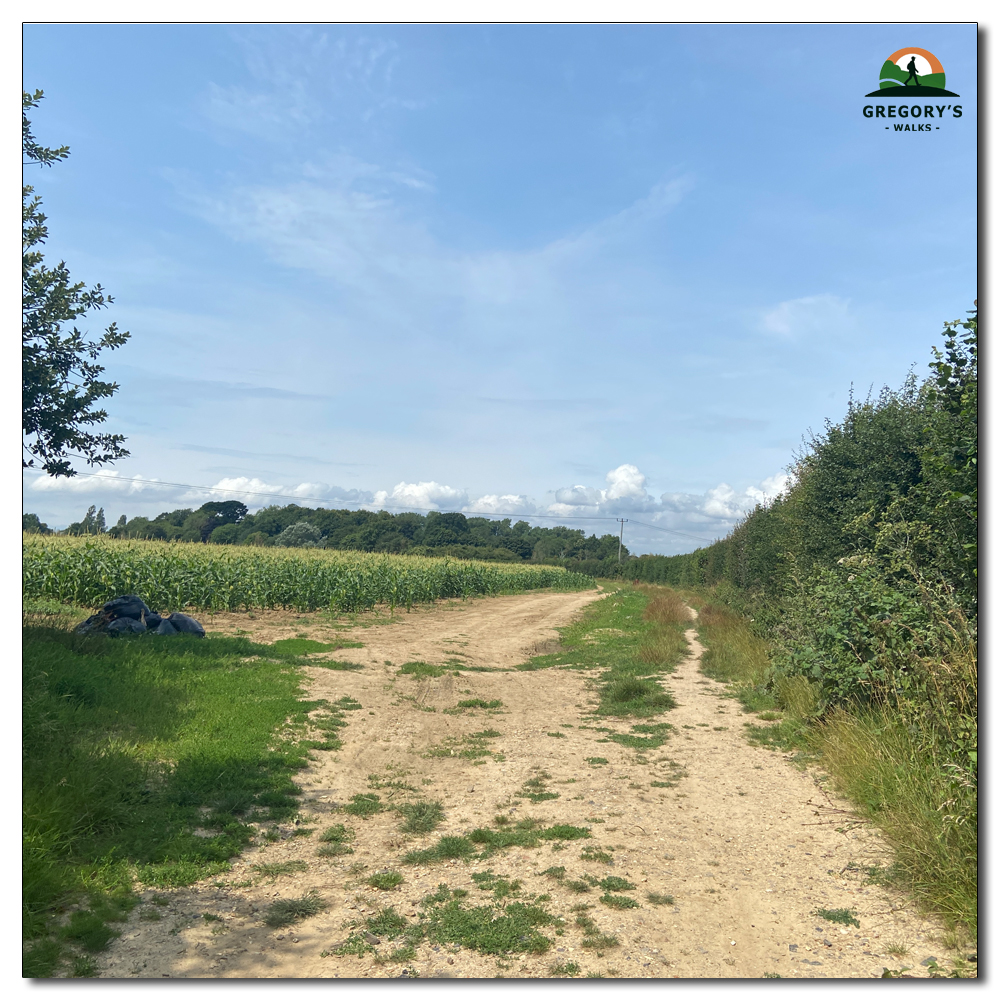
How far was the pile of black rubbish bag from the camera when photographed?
1202cm

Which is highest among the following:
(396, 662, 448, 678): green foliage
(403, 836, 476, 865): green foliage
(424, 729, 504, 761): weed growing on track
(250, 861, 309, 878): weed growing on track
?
(250, 861, 309, 878): weed growing on track

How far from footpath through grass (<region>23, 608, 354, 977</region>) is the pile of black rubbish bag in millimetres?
1663

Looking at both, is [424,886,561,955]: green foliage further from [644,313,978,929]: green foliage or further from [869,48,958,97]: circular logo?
[869,48,958,97]: circular logo

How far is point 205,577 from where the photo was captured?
1861cm

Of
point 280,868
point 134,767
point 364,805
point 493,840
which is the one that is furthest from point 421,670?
point 280,868

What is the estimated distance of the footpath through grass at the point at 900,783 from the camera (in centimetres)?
404

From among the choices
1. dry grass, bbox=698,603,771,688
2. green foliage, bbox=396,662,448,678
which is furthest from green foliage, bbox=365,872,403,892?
dry grass, bbox=698,603,771,688

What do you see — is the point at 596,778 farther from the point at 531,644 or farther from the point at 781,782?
the point at 531,644

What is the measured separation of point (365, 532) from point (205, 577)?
39.1 m

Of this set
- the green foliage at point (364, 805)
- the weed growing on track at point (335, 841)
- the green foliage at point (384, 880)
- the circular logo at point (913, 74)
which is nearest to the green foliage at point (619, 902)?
the green foliage at point (384, 880)

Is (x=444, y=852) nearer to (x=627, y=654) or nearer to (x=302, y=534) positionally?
(x=627, y=654)

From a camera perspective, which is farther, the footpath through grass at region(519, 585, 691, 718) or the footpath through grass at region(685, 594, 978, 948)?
the footpath through grass at region(519, 585, 691, 718)

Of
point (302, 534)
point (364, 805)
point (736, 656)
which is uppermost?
point (302, 534)

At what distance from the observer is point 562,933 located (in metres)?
3.78
